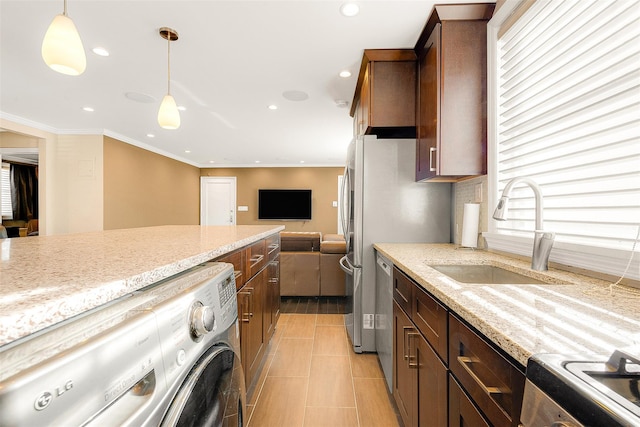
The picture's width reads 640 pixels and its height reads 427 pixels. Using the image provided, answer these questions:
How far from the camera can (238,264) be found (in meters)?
1.48

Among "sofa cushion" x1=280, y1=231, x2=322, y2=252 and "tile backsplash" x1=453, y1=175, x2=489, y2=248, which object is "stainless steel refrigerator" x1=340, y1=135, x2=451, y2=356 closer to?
"tile backsplash" x1=453, y1=175, x2=489, y2=248

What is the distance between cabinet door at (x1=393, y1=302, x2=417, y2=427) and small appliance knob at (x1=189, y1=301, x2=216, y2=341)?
0.94m

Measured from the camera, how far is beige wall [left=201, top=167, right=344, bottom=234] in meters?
8.00

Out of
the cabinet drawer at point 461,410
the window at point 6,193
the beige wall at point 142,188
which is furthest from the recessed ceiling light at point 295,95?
the window at point 6,193

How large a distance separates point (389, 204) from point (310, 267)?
65.7 inches

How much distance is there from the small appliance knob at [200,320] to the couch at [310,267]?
9.76 feet

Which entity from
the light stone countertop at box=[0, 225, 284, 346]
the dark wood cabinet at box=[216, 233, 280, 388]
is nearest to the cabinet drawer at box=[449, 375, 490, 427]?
the light stone countertop at box=[0, 225, 284, 346]

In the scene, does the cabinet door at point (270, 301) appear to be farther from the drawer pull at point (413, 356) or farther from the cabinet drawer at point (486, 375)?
the cabinet drawer at point (486, 375)

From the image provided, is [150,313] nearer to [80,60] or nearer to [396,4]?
[80,60]

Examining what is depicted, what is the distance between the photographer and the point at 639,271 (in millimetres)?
957

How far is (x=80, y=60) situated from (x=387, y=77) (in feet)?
6.63

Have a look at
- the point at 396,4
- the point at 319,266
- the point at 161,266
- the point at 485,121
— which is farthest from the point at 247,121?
the point at 161,266

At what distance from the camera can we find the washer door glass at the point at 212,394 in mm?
590

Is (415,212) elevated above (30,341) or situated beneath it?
elevated above
